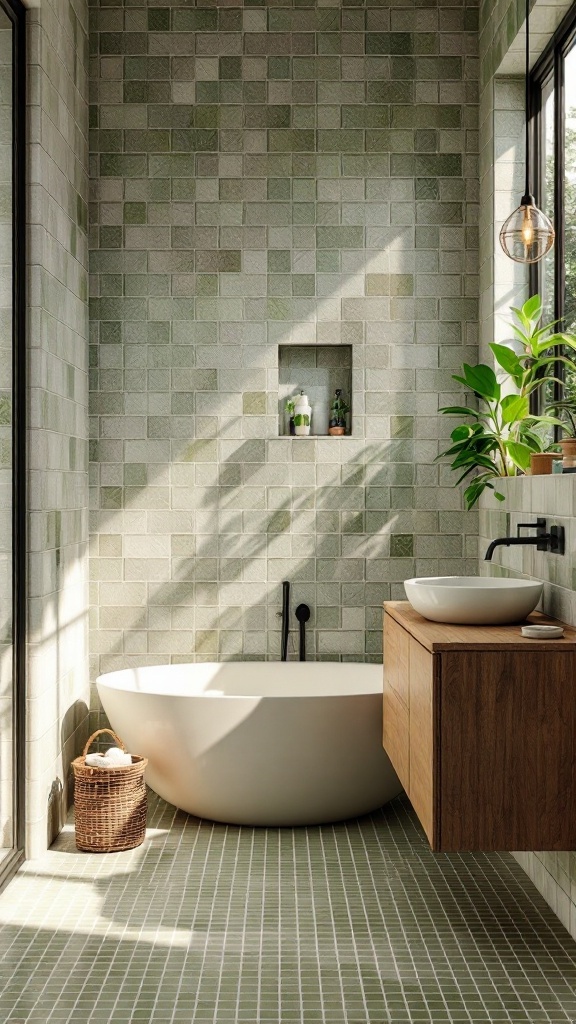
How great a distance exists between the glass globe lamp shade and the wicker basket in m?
2.27

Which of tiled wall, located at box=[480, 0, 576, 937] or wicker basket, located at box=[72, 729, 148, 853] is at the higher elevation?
tiled wall, located at box=[480, 0, 576, 937]

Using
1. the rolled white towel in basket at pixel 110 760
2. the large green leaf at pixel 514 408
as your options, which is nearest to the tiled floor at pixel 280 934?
the rolled white towel in basket at pixel 110 760

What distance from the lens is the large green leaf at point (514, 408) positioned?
3617mm

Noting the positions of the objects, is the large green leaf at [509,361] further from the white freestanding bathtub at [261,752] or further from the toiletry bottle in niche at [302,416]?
the white freestanding bathtub at [261,752]

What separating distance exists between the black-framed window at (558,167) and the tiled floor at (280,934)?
5.96 feet

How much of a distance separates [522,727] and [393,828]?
144cm

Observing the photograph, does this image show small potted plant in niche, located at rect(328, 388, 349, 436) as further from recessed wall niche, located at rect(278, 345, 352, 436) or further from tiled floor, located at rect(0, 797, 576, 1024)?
tiled floor, located at rect(0, 797, 576, 1024)

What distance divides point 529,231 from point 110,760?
237 centimetres

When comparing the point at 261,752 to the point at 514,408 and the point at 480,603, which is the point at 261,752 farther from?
the point at 514,408

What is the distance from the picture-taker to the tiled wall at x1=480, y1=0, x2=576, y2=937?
2.86 meters

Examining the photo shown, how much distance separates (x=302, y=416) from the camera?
4387 millimetres

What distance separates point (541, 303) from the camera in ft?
12.4

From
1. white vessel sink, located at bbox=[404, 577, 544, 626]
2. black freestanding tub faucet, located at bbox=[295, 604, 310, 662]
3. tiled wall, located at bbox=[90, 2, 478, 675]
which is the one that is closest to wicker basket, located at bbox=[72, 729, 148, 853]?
tiled wall, located at bbox=[90, 2, 478, 675]

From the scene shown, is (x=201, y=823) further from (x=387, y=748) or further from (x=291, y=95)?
(x=291, y=95)
